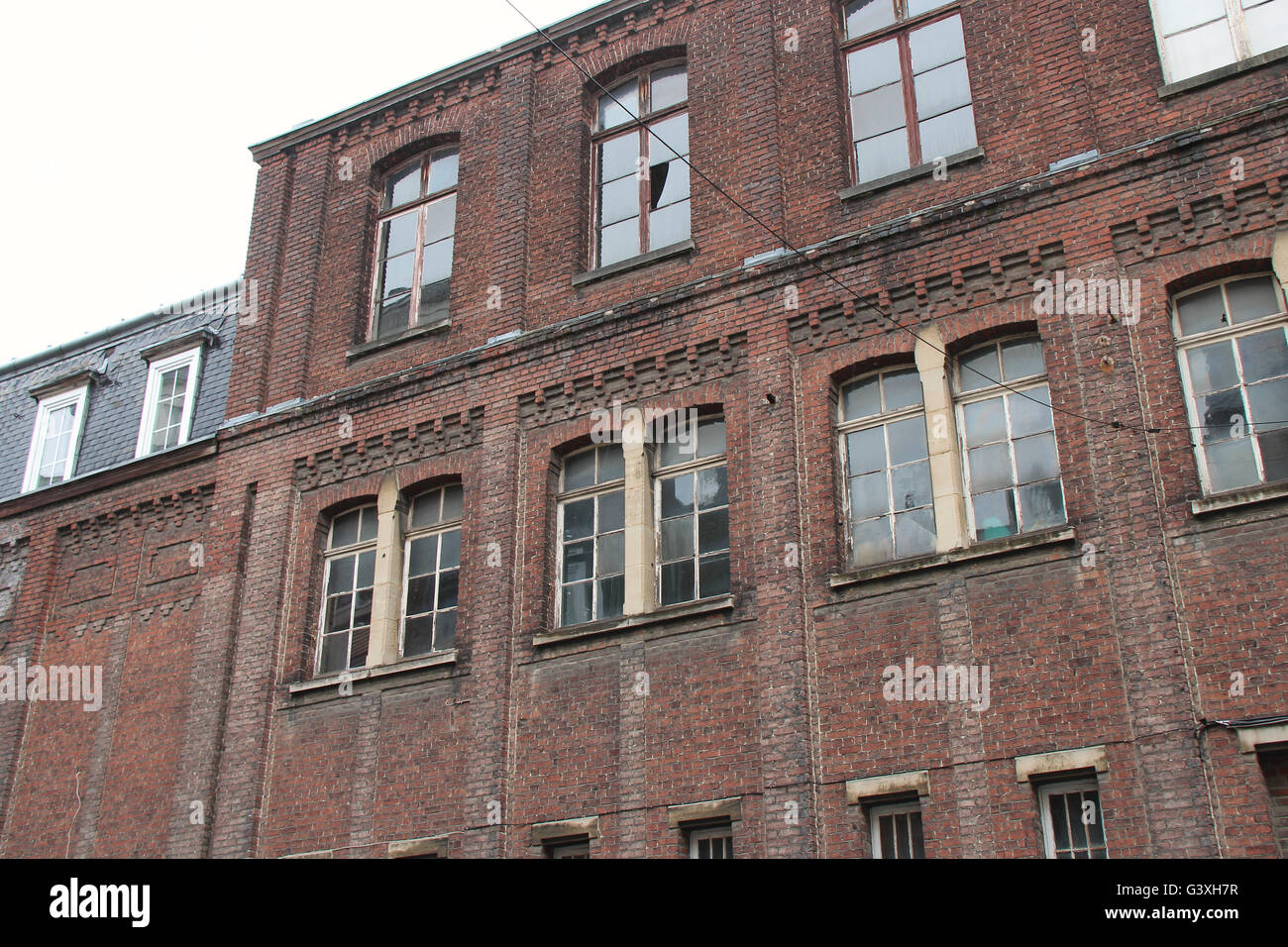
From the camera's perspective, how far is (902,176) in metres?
14.1

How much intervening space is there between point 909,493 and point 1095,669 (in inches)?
98.6

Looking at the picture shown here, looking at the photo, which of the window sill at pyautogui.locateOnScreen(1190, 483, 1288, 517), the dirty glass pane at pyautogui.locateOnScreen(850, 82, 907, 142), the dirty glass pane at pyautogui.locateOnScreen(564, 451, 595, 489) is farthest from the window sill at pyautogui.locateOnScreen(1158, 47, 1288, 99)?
the dirty glass pane at pyautogui.locateOnScreen(564, 451, 595, 489)

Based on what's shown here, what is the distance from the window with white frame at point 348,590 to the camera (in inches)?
616

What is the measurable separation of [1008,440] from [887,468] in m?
1.17

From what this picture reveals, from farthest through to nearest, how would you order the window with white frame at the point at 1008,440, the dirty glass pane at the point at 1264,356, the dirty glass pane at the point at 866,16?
1. the dirty glass pane at the point at 866,16
2. the window with white frame at the point at 1008,440
3. the dirty glass pane at the point at 1264,356

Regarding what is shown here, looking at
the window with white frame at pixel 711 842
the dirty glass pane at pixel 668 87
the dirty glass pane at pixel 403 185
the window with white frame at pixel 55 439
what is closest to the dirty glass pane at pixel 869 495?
the window with white frame at pixel 711 842

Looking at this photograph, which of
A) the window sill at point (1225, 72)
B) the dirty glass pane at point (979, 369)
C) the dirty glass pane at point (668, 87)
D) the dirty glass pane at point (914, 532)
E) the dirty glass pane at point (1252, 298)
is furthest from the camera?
the dirty glass pane at point (668, 87)

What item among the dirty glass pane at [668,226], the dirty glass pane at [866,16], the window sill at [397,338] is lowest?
the window sill at [397,338]

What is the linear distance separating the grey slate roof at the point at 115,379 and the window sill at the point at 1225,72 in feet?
38.8

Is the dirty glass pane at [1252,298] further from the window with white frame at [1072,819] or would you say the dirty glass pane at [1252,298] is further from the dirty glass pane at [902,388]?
the window with white frame at [1072,819]

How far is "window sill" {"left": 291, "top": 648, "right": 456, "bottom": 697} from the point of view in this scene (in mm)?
14516

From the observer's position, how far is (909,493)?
12992 mm

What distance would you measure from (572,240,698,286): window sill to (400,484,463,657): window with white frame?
2.77 m

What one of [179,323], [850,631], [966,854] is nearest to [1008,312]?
[850,631]
